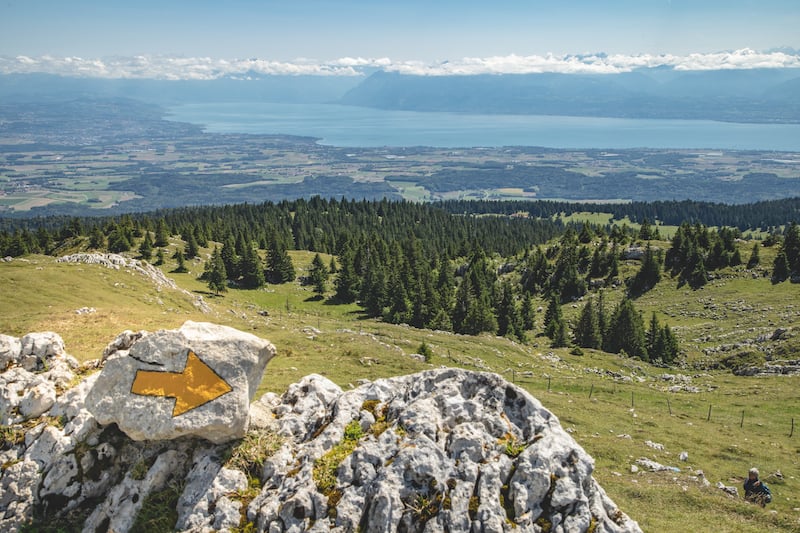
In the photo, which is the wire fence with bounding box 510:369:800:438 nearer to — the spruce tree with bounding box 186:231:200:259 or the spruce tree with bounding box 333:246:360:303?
the spruce tree with bounding box 333:246:360:303

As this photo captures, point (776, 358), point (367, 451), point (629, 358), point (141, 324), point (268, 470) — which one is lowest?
point (629, 358)

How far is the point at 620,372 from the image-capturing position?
58531mm

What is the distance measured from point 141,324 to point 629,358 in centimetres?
5934

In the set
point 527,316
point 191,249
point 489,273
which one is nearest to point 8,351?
point 527,316

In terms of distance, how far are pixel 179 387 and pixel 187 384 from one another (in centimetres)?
22

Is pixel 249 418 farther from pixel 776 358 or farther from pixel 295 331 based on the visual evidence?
pixel 776 358

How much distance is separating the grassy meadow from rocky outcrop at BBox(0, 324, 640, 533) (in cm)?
824

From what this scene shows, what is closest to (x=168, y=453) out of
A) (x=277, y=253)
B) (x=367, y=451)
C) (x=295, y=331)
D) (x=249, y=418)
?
(x=249, y=418)

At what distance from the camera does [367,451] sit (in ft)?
44.3

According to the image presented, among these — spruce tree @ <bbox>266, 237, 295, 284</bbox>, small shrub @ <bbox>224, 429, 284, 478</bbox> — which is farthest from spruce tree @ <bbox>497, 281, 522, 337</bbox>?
small shrub @ <bbox>224, 429, 284, 478</bbox>

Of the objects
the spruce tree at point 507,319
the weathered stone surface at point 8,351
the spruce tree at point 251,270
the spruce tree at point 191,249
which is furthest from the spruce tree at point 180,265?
the weathered stone surface at point 8,351

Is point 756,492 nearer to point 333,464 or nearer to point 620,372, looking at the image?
point 333,464

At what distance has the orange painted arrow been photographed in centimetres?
1400

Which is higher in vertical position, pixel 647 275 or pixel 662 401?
pixel 647 275
